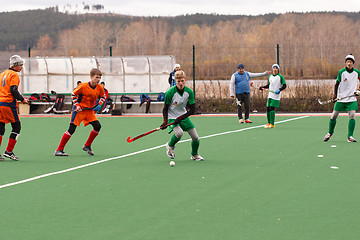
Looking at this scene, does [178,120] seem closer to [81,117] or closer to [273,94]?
[81,117]

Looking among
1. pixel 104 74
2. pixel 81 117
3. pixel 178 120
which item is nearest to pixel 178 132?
pixel 178 120

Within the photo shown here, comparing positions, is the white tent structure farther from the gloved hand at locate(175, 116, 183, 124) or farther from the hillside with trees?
the gloved hand at locate(175, 116, 183, 124)

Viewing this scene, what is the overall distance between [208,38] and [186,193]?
79.7 meters

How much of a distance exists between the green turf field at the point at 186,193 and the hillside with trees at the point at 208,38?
18.1 m

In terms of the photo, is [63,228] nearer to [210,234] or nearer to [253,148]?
[210,234]

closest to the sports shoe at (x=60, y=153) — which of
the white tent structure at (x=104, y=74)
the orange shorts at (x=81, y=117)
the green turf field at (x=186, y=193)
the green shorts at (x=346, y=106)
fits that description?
the green turf field at (x=186, y=193)

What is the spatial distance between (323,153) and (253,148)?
157 cm

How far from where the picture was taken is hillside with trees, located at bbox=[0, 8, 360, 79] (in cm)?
3344

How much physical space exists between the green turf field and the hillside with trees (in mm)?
18144

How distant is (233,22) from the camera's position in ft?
384

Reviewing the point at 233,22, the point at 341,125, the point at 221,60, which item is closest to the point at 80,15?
the point at 233,22

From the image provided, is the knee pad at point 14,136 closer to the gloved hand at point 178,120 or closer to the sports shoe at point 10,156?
the sports shoe at point 10,156

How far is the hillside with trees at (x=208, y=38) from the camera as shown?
33.4 meters

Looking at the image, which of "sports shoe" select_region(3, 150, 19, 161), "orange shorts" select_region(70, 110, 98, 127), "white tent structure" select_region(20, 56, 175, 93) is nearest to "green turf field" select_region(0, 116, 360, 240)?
"sports shoe" select_region(3, 150, 19, 161)
